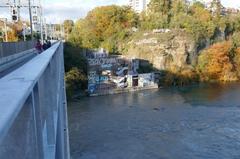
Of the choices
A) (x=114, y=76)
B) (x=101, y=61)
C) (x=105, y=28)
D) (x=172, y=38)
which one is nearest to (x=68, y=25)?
(x=105, y=28)

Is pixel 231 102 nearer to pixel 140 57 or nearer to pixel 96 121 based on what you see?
pixel 96 121

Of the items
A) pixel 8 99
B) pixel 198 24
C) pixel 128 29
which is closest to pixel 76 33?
pixel 128 29

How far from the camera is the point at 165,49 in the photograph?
37.9 m

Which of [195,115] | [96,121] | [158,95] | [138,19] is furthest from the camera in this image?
[138,19]

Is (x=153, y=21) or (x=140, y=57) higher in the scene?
(x=153, y=21)

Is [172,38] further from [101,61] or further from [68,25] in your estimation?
[68,25]

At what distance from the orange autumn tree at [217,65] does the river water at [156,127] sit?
10.6 metres

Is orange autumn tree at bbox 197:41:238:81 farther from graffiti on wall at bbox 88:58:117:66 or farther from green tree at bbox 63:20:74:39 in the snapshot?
green tree at bbox 63:20:74:39

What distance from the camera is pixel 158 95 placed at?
28.4 metres

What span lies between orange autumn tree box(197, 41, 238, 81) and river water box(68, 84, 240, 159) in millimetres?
10562

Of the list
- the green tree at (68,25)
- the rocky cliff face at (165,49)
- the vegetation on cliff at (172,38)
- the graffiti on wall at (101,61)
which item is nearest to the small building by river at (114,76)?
the graffiti on wall at (101,61)

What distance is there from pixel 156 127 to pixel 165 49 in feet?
68.5

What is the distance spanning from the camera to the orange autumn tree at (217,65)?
38.4 metres

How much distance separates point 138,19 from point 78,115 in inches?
1154
